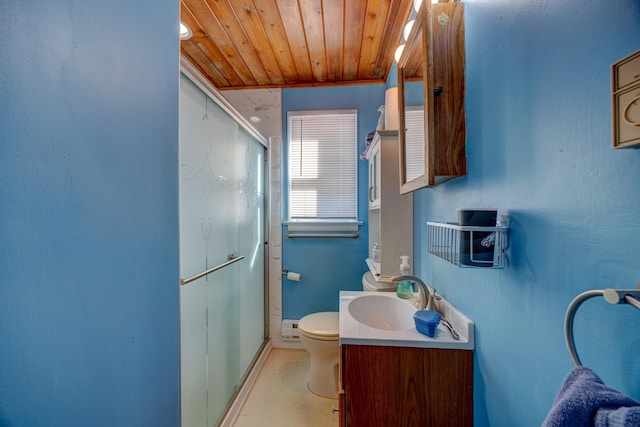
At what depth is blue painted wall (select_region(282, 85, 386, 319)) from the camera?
2.39 meters

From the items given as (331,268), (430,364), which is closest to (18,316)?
(430,364)

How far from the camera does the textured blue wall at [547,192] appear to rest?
43 centimetres

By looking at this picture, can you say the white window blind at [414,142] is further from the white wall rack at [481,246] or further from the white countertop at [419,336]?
the white countertop at [419,336]

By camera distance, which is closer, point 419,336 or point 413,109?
point 419,336

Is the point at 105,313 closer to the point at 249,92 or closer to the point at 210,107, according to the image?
the point at 210,107

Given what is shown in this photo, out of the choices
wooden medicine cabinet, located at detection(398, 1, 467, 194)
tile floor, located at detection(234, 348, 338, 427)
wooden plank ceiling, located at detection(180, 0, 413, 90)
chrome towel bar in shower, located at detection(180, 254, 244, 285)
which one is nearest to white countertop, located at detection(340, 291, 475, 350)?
wooden medicine cabinet, located at detection(398, 1, 467, 194)

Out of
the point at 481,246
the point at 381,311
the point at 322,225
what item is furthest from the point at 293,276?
the point at 481,246

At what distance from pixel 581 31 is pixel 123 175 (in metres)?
1.07

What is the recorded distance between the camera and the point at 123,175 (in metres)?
0.76

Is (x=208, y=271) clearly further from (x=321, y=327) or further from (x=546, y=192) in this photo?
(x=546, y=192)

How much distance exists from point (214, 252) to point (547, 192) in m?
1.37

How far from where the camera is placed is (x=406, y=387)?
0.93m

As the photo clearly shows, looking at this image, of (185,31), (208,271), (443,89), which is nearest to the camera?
(443,89)

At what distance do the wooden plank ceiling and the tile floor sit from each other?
94.0 inches
